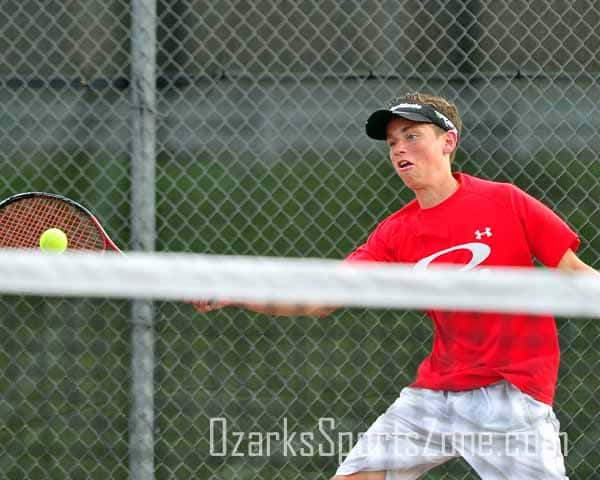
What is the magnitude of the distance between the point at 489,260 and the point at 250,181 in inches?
46.8

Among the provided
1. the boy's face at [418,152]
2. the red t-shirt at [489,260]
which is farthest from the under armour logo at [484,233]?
the boy's face at [418,152]

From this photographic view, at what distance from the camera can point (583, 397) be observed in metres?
3.97

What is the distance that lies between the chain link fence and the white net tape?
7.36 feet

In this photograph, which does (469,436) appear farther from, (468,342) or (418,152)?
(418,152)

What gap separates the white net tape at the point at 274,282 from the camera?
1672 mm

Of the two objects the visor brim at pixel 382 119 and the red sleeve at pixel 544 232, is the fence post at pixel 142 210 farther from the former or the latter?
the red sleeve at pixel 544 232

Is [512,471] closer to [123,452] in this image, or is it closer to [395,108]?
[395,108]

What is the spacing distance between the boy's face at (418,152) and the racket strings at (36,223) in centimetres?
79

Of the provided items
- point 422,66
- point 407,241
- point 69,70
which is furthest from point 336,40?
point 407,241

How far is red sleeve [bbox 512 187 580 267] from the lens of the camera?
9.61 ft

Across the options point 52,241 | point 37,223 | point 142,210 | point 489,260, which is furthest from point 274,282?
point 142,210

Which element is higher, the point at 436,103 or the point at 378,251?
the point at 436,103

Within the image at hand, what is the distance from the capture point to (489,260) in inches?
118

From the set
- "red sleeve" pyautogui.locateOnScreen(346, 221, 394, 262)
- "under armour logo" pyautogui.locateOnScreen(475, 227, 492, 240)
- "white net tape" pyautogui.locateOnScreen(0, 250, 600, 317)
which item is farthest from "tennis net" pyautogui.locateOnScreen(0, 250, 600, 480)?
"white net tape" pyautogui.locateOnScreen(0, 250, 600, 317)
